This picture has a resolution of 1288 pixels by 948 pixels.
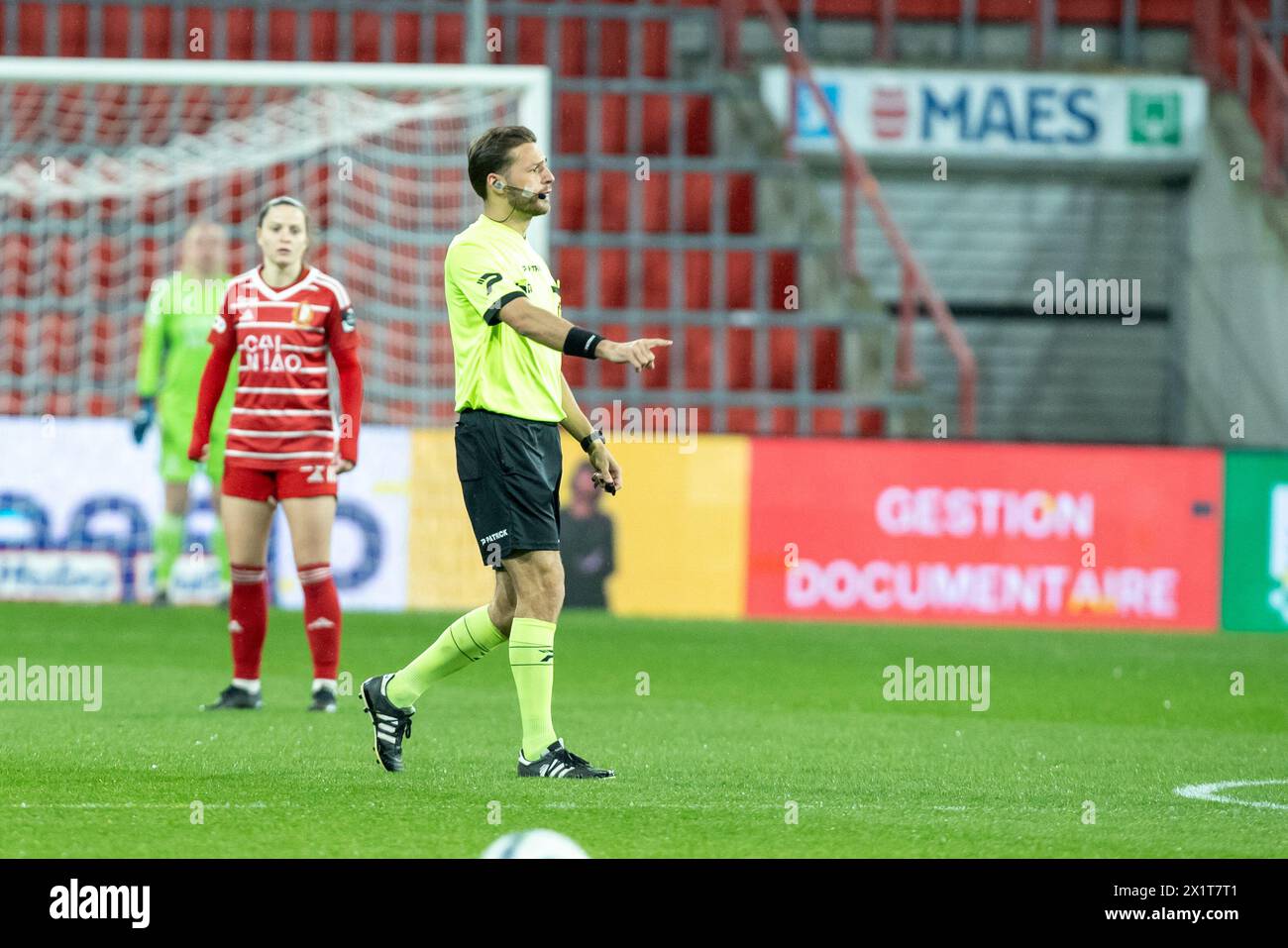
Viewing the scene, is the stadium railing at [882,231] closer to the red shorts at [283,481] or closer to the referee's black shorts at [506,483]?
the red shorts at [283,481]

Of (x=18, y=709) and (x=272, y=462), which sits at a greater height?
(x=272, y=462)

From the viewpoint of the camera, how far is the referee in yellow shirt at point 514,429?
6.52 metres

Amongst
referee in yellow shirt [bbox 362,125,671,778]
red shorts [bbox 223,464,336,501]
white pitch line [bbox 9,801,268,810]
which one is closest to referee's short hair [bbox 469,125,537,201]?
referee in yellow shirt [bbox 362,125,671,778]

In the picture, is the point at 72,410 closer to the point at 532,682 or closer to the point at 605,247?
the point at 605,247

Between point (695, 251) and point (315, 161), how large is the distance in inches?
118

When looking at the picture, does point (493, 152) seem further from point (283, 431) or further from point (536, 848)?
point (536, 848)

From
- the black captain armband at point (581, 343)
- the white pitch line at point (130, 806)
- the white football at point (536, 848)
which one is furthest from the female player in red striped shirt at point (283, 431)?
the white football at point (536, 848)

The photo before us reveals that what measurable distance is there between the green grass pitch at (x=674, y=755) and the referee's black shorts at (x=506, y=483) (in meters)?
0.71

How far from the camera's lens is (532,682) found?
21.5 feet

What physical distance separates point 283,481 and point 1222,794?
12.2 ft

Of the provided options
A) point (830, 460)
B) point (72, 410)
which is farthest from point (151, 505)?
point (830, 460)

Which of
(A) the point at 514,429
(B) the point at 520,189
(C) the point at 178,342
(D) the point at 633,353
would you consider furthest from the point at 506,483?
(C) the point at 178,342

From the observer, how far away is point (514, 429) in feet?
21.5

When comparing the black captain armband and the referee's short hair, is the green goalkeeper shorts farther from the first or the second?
the black captain armband
